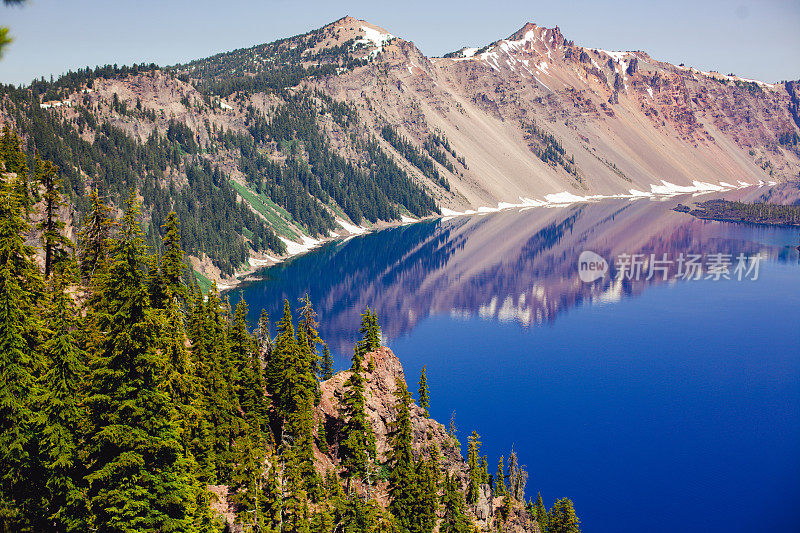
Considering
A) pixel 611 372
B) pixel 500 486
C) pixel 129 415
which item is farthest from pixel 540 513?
pixel 129 415

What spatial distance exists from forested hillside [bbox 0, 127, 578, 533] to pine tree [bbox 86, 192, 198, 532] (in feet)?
0.19

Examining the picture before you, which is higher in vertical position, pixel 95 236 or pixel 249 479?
pixel 95 236

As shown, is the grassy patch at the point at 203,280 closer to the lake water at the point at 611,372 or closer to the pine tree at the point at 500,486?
the lake water at the point at 611,372

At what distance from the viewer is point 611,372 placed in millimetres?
107312

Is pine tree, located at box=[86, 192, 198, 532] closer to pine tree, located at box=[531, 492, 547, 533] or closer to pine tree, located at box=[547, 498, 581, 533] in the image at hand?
pine tree, located at box=[547, 498, 581, 533]

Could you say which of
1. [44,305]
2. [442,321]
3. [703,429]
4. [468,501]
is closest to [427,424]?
[468,501]

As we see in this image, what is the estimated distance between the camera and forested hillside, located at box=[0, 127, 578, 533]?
22391 mm

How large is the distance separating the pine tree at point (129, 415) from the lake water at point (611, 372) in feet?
179

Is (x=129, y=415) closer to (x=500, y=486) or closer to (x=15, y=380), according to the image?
(x=15, y=380)

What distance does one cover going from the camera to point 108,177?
16338 cm

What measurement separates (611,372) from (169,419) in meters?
95.9

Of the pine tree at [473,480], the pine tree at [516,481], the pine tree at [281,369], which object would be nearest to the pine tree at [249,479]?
the pine tree at [281,369]

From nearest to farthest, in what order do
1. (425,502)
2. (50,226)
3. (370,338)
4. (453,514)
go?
1. (50,226)
2. (425,502)
3. (453,514)
4. (370,338)

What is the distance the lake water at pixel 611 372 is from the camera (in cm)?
7112
